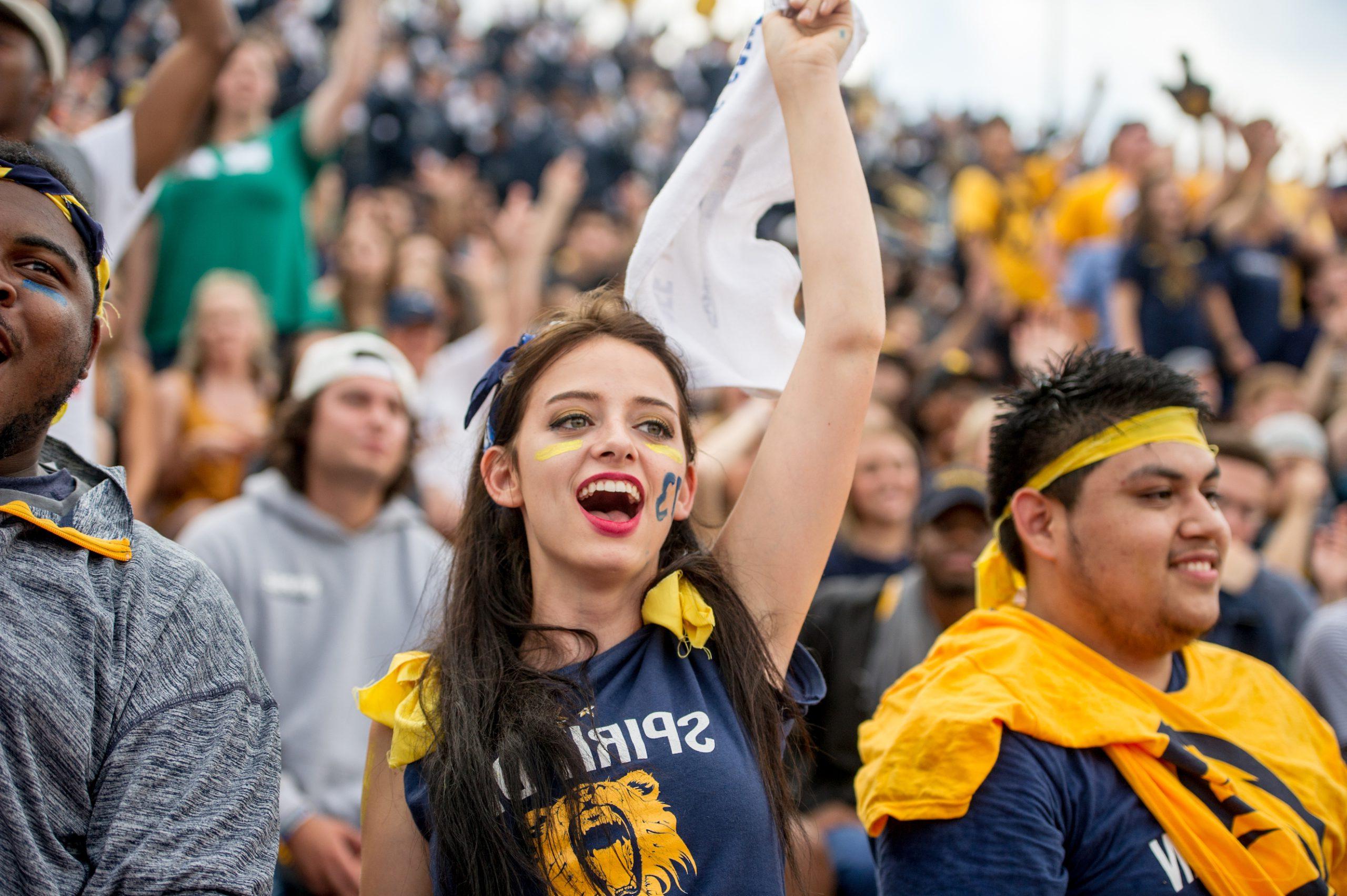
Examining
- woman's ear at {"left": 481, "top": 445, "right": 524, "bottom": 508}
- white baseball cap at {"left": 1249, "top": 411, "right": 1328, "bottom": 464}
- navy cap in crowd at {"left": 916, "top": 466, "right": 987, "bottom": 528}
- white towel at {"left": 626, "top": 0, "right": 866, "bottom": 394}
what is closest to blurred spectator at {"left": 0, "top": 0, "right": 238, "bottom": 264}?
woman's ear at {"left": 481, "top": 445, "right": 524, "bottom": 508}

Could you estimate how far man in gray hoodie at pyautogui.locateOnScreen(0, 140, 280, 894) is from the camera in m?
1.39

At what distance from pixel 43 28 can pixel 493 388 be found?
1.54 metres

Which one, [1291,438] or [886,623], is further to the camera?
[1291,438]

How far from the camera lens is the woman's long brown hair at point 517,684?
179 cm

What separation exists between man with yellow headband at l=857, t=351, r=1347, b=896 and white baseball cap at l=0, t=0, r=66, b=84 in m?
2.44

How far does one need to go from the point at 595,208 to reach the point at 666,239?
6647 mm

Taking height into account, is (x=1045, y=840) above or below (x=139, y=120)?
below

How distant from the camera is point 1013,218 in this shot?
9.96 m

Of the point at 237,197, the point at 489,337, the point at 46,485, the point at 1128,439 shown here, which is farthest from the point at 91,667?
the point at 237,197

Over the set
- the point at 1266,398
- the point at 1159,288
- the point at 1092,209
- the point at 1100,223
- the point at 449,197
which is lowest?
the point at 1266,398

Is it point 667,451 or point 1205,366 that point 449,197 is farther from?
point 667,451

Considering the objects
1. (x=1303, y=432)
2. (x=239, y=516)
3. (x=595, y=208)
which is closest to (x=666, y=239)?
(x=239, y=516)

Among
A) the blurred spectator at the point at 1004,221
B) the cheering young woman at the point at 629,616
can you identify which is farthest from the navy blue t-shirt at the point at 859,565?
the blurred spectator at the point at 1004,221

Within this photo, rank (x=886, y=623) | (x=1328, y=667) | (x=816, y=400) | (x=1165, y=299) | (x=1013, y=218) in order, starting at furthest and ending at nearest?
(x=1013, y=218)
(x=1165, y=299)
(x=886, y=623)
(x=1328, y=667)
(x=816, y=400)
